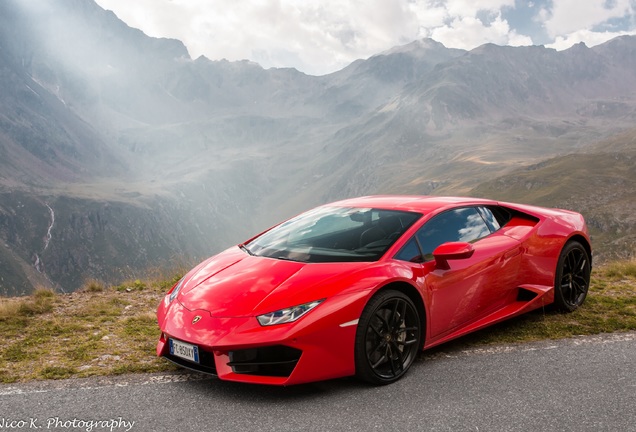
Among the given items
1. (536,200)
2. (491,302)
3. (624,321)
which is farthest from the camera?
(536,200)

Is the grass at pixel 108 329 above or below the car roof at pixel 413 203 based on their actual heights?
below

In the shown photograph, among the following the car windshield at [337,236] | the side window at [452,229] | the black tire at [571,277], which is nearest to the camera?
the car windshield at [337,236]

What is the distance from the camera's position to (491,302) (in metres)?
4.61

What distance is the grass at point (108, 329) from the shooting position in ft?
13.5

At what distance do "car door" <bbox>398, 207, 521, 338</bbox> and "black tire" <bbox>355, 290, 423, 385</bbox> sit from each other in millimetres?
241

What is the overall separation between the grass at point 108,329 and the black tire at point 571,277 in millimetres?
135

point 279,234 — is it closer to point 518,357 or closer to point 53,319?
point 518,357

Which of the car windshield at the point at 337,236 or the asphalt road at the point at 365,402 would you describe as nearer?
the asphalt road at the point at 365,402

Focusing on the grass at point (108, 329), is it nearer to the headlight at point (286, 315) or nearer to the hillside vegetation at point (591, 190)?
the headlight at point (286, 315)

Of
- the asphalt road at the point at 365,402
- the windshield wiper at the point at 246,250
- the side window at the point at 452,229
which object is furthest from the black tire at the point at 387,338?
the windshield wiper at the point at 246,250

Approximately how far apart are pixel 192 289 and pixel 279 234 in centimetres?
113

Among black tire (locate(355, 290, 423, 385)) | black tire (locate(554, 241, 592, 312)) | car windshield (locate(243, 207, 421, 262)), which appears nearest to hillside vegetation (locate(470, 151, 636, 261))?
black tire (locate(554, 241, 592, 312))

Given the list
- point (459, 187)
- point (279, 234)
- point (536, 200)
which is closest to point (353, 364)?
point (279, 234)

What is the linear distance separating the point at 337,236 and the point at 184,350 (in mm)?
1600
